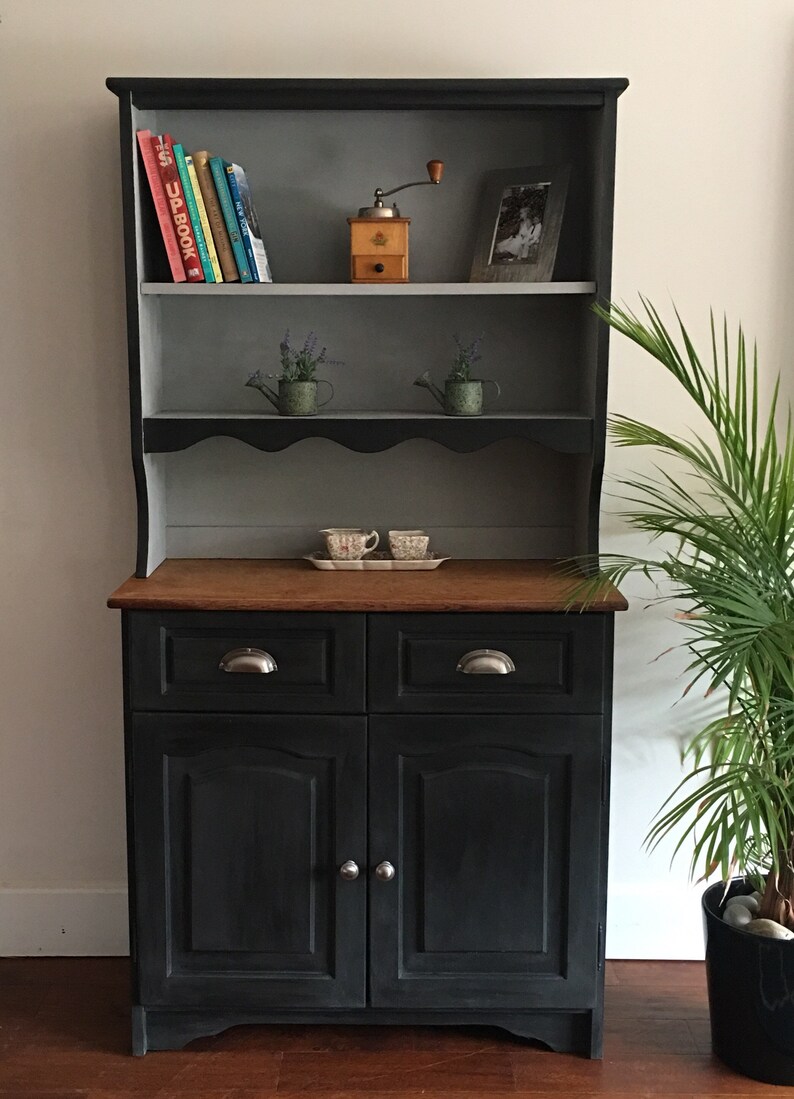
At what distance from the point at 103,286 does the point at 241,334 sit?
1.07 ft

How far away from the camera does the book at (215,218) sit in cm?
229

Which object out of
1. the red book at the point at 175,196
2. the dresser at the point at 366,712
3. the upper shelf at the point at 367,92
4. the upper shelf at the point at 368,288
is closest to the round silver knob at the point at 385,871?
the dresser at the point at 366,712

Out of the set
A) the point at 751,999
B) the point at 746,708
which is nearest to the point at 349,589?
the point at 746,708

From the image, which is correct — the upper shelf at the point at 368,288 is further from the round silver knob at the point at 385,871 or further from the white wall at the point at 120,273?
the round silver knob at the point at 385,871

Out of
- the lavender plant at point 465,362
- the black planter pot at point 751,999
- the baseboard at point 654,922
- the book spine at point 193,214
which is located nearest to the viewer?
the black planter pot at point 751,999

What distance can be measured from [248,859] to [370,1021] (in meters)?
0.44

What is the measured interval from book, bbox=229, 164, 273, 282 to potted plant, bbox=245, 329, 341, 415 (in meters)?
0.15

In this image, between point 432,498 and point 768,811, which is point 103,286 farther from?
point 768,811

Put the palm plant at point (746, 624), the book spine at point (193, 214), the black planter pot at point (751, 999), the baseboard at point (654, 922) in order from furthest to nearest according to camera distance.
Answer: the baseboard at point (654, 922) → the book spine at point (193, 214) → the black planter pot at point (751, 999) → the palm plant at point (746, 624)

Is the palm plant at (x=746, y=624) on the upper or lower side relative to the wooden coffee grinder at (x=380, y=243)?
lower

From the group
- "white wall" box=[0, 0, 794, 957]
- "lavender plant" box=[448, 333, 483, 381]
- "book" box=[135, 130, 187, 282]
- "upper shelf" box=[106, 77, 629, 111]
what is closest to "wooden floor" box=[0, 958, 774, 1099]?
"white wall" box=[0, 0, 794, 957]

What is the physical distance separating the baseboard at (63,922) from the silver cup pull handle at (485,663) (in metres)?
1.12

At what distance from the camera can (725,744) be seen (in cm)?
209

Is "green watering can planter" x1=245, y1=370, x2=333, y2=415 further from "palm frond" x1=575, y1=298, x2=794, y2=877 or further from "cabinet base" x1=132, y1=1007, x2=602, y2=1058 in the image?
"cabinet base" x1=132, y1=1007, x2=602, y2=1058
